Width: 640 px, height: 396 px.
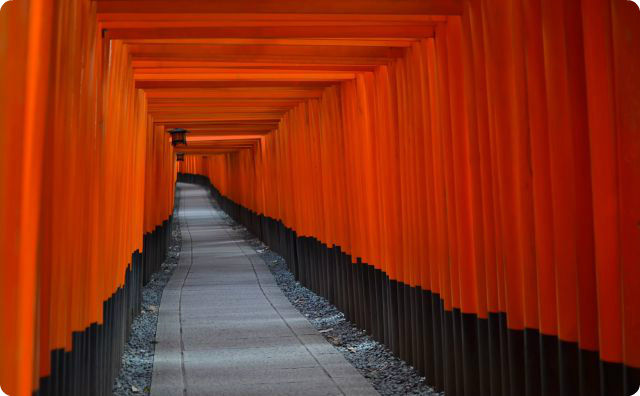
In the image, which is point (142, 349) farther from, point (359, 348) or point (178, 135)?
point (178, 135)

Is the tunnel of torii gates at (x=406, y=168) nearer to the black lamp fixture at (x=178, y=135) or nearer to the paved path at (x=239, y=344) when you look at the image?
the paved path at (x=239, y=344)

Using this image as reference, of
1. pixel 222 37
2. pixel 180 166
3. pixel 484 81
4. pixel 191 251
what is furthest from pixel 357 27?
pixel 180 166

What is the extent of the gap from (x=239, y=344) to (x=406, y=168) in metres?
3.57

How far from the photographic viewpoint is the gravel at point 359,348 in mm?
8039

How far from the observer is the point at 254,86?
11547 mm

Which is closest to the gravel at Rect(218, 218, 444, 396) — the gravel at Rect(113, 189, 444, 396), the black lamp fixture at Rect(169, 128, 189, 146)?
the gravel at Rect(113, 189, 444, 396)

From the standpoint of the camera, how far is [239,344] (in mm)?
10422

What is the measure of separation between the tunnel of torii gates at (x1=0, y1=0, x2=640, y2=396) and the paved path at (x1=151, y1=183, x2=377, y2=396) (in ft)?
2.35

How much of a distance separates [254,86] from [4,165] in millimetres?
8197

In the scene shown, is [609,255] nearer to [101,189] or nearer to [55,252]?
[55,252]

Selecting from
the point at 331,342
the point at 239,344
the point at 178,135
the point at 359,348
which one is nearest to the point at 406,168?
the point at 359,348

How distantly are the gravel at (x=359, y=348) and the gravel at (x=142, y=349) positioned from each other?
89.2 inches

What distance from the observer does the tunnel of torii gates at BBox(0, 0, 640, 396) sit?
13.2 feet

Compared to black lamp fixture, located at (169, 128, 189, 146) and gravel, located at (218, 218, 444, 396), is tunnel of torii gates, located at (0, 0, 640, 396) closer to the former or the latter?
gravel, located at (218, 218, 444, 396)
